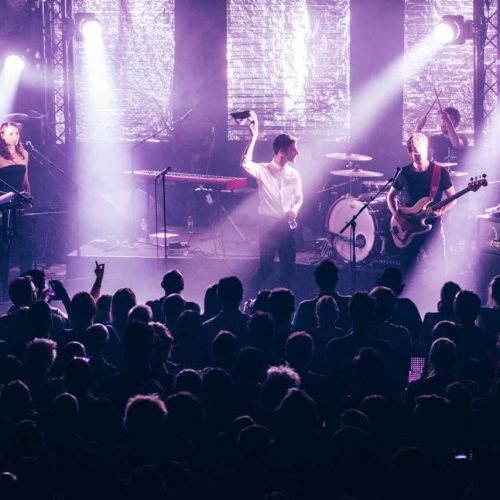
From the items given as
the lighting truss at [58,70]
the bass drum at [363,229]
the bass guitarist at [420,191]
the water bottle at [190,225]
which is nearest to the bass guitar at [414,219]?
the bass guitarist at [420,191]

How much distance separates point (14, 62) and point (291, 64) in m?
4.29

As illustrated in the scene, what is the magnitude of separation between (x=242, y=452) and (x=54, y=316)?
121 inches

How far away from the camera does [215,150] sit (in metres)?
14.4

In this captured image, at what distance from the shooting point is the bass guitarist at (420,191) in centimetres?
883

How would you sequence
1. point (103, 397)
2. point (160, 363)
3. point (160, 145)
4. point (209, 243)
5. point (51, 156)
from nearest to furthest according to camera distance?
point (103, 397) → point (160, 363) → point (209, 243) → point (51, 156) → point (160, 145)

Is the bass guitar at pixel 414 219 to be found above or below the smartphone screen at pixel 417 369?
above

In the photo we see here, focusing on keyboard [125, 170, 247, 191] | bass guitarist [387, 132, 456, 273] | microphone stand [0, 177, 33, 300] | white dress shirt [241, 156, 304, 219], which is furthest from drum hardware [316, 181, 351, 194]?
microphone stand [0, 177, 33, 300]

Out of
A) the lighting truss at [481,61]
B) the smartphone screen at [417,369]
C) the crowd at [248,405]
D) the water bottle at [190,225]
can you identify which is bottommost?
the smartphone screen at [417,369]

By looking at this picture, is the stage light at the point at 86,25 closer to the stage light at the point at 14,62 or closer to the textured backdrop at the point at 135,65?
the stage light at the point at 14,62

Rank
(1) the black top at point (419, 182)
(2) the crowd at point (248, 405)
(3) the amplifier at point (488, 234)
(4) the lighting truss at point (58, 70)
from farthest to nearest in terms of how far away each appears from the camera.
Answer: (4) the lighting truss at point (58, 70) → (3) the amplifier at point (488, 234) → (1) the black top at point (419, 182) → (2) the crowd at point (248, 405)

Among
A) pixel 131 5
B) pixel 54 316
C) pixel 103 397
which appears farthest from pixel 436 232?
pixel 131 5

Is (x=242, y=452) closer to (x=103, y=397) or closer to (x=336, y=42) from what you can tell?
(x=103, y=397)

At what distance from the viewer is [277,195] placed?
923 centimetres

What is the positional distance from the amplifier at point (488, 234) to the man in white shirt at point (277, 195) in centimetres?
245
